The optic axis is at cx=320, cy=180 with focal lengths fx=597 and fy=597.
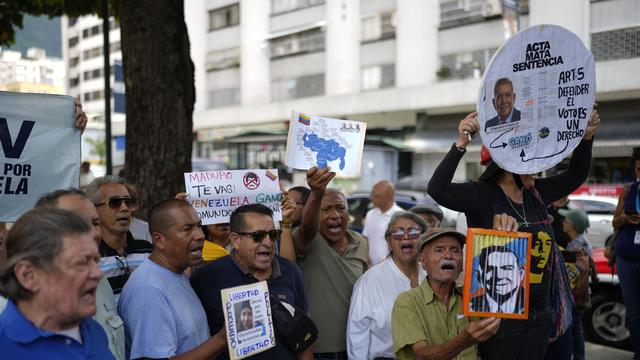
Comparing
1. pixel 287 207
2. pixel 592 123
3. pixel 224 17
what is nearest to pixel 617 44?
pixel 592 123

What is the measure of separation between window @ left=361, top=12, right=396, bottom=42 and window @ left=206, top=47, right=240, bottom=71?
853 centimetres

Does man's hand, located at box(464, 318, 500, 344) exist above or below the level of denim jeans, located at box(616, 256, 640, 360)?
above

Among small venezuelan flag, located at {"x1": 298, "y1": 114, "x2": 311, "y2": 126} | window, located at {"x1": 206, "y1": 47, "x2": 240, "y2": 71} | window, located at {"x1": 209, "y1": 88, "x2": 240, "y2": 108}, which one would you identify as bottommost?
small venezuelan flag, located at {"x1": 298, "y1": 114, "x2": 311, "y2": 126}

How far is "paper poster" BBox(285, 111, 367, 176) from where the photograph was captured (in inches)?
162

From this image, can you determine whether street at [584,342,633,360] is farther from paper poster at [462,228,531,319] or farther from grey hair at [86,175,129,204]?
grey hair at [86,175,129,204]

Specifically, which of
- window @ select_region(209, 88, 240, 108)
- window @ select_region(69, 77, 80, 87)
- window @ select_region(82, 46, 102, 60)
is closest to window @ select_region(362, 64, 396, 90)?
window @ select_region(209, 88, 240, 108)

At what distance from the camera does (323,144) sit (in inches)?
166

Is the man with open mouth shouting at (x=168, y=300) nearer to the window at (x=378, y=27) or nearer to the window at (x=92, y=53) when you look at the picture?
the window at (x=378, y=27)

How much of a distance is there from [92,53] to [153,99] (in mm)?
64159

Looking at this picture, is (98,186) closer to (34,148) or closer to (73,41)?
(34,148)

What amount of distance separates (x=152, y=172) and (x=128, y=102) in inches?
30.2

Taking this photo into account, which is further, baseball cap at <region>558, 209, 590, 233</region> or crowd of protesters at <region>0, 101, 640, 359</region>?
baseball cap at <region>558, 209, 590, 233</region>

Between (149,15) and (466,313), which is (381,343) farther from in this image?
(149,15)

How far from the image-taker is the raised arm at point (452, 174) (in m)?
3.12
